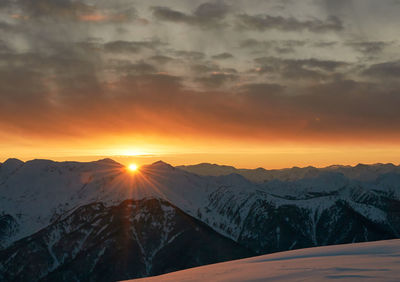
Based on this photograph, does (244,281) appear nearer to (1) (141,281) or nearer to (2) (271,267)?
(2) (271,267)

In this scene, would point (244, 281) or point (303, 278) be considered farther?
point (244, 281)

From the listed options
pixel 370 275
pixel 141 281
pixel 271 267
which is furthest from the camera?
pixel 141 281

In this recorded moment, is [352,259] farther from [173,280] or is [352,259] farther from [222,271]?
[173,280]

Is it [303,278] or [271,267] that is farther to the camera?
[271,267]

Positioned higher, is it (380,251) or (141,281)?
(380,251)

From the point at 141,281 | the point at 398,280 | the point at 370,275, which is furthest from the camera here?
the point at 141,281

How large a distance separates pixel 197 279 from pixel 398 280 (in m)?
7.92

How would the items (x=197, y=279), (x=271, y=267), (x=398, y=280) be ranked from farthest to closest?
(x=271, y=267) → (x=197, y=279) → (x=398, y=280)

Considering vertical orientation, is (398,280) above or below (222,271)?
above

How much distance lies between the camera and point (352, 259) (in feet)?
65.1

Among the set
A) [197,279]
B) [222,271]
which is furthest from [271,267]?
[197,279]

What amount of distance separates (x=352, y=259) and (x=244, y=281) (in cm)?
619

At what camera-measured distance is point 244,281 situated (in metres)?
16.4

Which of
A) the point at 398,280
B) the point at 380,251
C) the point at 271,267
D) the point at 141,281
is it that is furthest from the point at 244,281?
the point at 380,251
